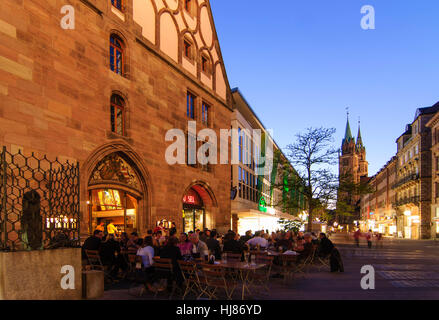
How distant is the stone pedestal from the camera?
7496 mm

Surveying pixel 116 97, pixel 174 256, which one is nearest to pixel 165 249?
pixel 174 256

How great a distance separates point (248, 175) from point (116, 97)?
808 inches

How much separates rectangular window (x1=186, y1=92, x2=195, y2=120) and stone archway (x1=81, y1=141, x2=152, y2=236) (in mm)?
6385

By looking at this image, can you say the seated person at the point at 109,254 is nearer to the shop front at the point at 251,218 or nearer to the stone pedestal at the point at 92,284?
the stone pedestal at the point at 92,284

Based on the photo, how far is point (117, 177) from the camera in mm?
15109

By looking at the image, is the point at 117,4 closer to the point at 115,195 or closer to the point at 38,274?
the point at 115,195

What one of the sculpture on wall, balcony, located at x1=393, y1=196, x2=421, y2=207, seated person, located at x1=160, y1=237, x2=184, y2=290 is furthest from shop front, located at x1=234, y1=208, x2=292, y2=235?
balcony, located at x1=393, y1=196, x2=421, y2=207

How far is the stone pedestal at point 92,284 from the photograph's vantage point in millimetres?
7496

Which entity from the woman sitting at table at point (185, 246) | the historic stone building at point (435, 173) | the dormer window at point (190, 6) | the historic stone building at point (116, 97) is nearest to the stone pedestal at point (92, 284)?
the woman sitting at table at point (185, 246)

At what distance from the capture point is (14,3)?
1089 centimetres

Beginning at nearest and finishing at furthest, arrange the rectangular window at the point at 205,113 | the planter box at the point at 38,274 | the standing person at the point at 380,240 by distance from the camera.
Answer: the planter box at the point at 38,274, the rectangular window at the point at 205,113, the standing person at the point at 380,240

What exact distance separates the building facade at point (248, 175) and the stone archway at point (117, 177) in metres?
10.6

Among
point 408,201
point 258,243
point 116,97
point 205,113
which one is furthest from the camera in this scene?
point 408,201
